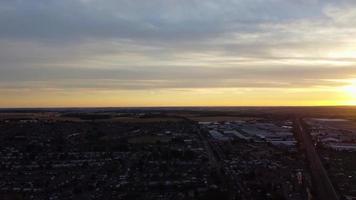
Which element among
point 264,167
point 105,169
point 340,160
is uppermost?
point 340,160

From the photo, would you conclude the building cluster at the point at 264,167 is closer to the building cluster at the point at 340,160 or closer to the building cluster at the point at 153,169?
the building cluster at the point at 153,169

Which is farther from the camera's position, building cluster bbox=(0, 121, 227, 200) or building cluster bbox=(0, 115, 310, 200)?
building cluster bbox=(0, 121, 227, 200)

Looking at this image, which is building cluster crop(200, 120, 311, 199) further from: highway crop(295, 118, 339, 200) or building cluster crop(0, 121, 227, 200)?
building cluster crop(0, 121, 227, 200)

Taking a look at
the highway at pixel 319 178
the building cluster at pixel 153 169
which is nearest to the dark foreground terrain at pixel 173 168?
the building cluster at pixel 153 169

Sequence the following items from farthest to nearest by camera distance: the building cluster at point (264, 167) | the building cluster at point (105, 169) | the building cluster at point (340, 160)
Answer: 1. the building cluster at point (340, 160)
2. the building cluster at point (105, 169)
3. the building cluster at point (264, 167)

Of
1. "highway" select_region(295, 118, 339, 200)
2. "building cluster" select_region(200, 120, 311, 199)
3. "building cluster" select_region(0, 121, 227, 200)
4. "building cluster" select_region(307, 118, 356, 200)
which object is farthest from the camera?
"building cluster" select_region(307, 118, 356, 200)

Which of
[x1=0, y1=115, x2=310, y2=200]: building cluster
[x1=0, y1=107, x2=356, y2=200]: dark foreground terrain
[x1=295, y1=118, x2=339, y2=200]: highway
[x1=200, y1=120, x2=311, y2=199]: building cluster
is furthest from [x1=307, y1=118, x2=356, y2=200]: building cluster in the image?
[x1=0, y1=115, x2=310, y2=200]: building cluster

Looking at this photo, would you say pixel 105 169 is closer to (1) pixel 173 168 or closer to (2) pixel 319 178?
(1) pixel 173 168

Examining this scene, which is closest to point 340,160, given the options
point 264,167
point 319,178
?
point 264,167

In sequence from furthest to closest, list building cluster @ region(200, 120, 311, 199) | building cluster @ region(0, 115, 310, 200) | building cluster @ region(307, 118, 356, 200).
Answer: building cluster @ region(307, 118, 356, 200)
building cluster @ region(0, 115, 310, 200)
building cluster @ region(200, 120, 311, 199)

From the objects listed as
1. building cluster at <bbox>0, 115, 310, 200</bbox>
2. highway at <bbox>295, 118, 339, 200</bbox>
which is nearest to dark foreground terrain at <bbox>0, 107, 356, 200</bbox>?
building cluster at <bbox>0, 115, 310, 200</bbox>

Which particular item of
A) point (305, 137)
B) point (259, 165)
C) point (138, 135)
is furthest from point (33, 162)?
point (305, 137)

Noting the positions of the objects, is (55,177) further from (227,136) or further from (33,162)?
(227,136)
